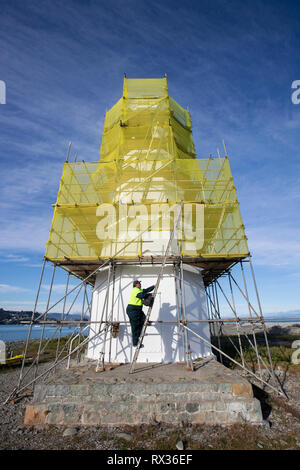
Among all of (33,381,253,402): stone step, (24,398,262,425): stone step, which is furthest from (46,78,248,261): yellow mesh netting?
(24,398,262,425): stone step

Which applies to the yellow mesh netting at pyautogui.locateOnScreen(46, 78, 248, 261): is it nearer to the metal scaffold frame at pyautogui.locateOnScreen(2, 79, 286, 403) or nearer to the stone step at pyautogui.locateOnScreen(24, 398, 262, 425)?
the metal scaffold frame at pyautogui.locateOnScreen(2, 79, 286, 403)

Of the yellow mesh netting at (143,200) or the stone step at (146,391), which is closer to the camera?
the stone step at (146,391)

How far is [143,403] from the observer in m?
5.43

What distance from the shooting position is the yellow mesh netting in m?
9.59

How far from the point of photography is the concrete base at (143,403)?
17.6 feet

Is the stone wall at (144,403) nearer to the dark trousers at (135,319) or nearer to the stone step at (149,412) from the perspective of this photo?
the stone step at (149,412)

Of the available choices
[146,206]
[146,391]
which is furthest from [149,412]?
[146,206]

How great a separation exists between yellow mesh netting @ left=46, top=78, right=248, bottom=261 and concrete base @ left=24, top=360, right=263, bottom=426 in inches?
176

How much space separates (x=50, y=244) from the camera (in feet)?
29.8

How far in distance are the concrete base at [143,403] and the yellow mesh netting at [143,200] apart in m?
4.47

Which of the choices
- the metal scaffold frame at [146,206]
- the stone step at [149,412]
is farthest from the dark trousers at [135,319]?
the stone step at [149,412]

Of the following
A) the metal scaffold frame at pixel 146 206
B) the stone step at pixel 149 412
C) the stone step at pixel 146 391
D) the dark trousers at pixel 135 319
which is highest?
the metal scaffold frame at pixel 146 206

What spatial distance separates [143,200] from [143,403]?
837 cm
